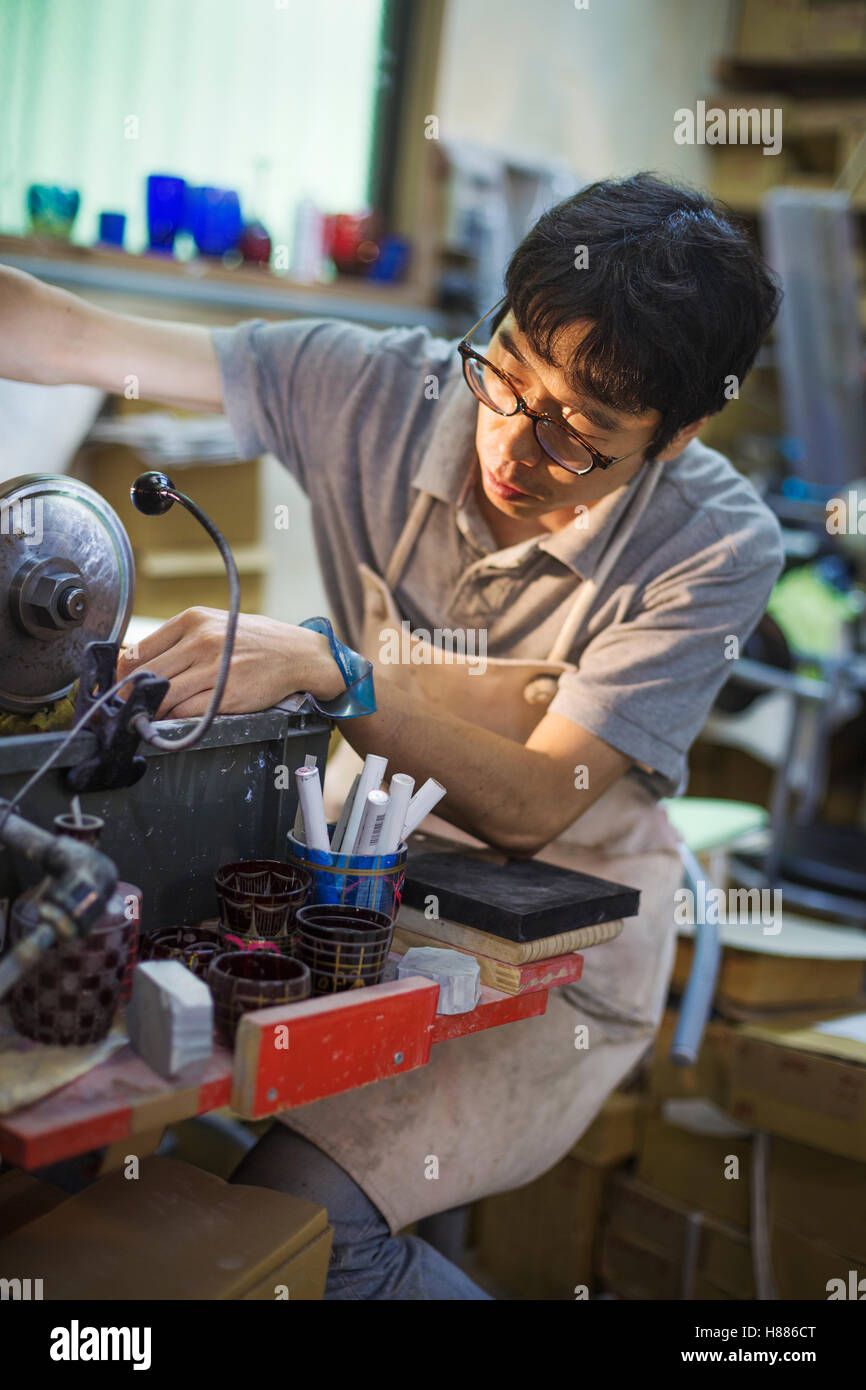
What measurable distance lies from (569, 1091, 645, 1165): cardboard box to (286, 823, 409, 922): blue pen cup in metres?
1.12

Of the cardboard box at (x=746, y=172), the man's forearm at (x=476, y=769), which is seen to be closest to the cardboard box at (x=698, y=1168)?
the man's forearm at (x=476, y=769)

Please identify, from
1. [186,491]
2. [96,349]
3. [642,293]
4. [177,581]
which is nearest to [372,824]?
[642,293]

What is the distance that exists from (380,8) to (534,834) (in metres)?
3.10

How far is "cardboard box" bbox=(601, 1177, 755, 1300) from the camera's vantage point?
198 centimetres

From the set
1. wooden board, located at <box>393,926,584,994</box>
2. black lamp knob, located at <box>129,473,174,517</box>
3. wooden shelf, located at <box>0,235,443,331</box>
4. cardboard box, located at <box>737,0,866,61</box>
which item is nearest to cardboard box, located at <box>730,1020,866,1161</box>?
wooden board, located at <box>393,926,584,994</box>

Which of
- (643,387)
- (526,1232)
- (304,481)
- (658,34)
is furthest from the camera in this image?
(658,34)

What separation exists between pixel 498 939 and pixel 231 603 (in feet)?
1.21

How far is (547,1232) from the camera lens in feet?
6.97

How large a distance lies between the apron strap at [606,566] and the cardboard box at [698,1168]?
3.15ft

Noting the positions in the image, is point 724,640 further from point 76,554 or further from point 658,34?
point 658,34

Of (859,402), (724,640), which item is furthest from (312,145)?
(724,640)

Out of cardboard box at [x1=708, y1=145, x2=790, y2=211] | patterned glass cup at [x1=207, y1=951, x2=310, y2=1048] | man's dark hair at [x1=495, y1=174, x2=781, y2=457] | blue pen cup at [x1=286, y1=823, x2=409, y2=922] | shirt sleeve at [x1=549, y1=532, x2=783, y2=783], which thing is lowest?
patterned glass cup at [x1=207, y1=951, x2=310, y2=1048]

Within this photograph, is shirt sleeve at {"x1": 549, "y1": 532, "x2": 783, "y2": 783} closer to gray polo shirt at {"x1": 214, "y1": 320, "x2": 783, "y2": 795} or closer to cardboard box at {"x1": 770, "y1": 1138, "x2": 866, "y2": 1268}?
gray polo shirt at {"x1": 214, "y1": 320, "x2": 783, "y2": 795}

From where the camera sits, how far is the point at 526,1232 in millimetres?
2141
